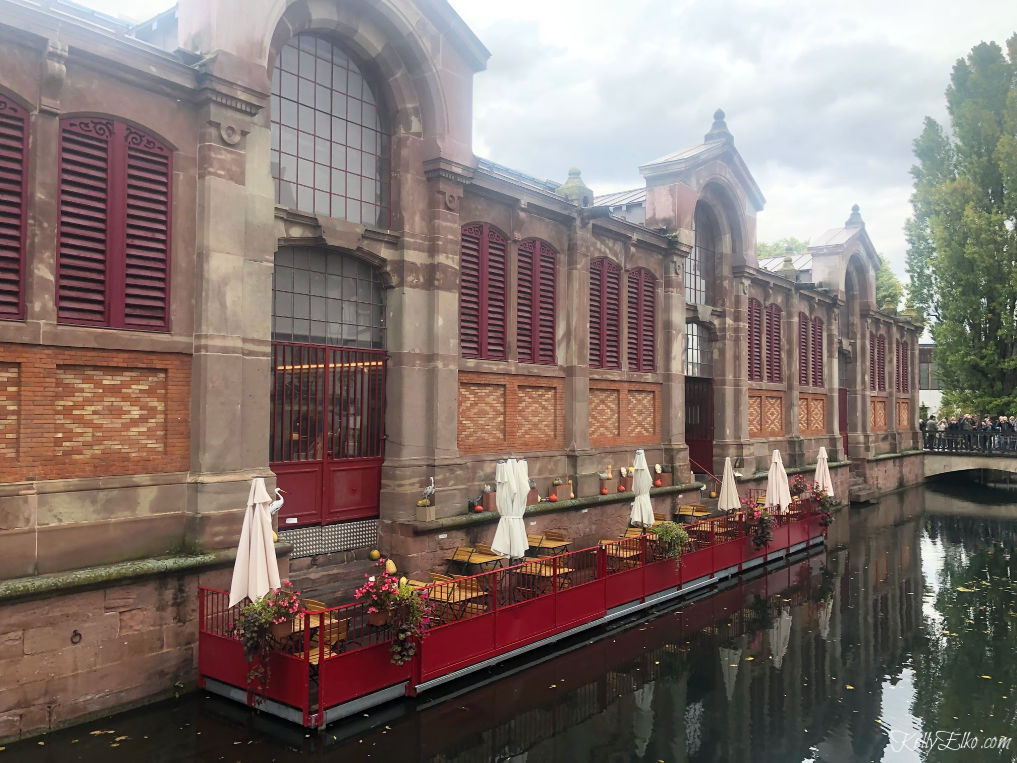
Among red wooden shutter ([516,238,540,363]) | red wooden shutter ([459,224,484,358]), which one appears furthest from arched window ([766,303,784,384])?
red wooden shutter ([459,224,484,358])

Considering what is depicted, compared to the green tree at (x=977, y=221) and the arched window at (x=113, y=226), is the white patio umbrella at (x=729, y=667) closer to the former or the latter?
the arched window at (x=113, y=226)

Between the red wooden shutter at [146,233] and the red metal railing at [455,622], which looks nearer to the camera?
the red metal railing at [455,622]

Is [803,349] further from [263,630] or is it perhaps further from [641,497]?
[263,630]

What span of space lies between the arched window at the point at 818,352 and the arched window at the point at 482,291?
23326mm

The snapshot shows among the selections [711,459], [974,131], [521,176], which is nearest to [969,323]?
[974,131]

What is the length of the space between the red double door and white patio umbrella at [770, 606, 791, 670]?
8.57 metres

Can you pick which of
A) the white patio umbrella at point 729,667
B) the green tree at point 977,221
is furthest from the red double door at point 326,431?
the green tree at point 977,221

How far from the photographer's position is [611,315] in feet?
74.6

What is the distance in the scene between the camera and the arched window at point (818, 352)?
36.5 m

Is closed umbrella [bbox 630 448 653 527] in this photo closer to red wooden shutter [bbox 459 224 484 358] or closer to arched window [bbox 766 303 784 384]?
red wooden shutter [bbox 459 224 484 358]

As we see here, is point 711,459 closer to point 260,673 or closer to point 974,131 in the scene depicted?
point 260,673

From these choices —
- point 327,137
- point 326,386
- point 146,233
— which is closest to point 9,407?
point 146,233

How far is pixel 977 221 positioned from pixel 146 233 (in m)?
44.0

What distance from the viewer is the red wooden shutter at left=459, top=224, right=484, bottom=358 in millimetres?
17766
